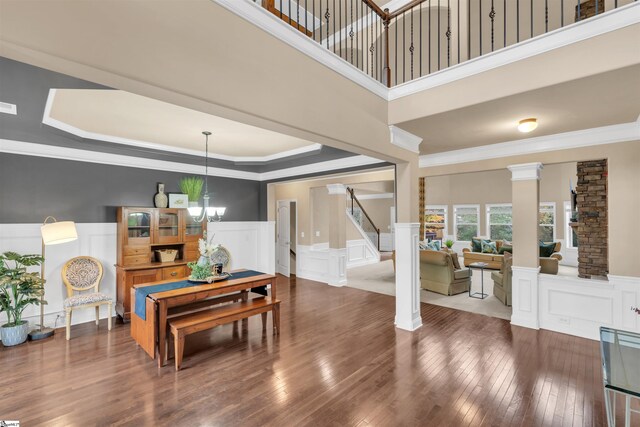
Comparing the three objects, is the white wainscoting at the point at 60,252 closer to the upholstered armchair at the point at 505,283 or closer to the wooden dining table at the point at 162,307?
the wooden dining table at the point at 162,307

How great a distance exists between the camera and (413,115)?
3.39 metres

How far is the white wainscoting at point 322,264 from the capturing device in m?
6.85

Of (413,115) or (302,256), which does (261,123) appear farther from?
(302,256)

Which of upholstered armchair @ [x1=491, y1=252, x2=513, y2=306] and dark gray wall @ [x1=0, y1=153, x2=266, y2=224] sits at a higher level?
dark gray wall @ [x1=0, y1=153, x2=266, y2=224]

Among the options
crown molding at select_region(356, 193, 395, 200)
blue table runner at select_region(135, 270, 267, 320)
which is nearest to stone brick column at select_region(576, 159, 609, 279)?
blue table runner at select_region(135, 270, 267, 320)

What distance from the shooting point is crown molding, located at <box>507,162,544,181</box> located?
4297mm

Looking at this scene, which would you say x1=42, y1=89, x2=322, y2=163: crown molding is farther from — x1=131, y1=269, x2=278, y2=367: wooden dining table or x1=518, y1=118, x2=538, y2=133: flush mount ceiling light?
x1=518, y1=118, x2=538, y2=133: flush mount ceiling light

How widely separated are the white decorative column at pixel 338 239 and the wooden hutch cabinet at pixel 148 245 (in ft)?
9.77

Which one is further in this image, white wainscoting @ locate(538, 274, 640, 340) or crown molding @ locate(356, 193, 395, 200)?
crown molding @ locate(356, 193, 395, 200)

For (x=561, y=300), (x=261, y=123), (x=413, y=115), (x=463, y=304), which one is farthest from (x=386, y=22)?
(x=463, y=304)

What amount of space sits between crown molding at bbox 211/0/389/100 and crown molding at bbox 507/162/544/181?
8.66ft

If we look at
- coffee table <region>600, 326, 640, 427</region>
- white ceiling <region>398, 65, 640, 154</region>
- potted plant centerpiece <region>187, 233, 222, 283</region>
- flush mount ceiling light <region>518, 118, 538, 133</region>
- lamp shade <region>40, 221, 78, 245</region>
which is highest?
white ceiling <region>398, 65, 640, 154</region>

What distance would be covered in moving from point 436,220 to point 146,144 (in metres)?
10.6

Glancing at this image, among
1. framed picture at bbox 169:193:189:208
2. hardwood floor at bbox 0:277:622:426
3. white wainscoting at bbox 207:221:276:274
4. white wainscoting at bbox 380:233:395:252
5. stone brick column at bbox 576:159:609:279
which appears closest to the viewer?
hardwood floor at bbox 0:277:622:426
